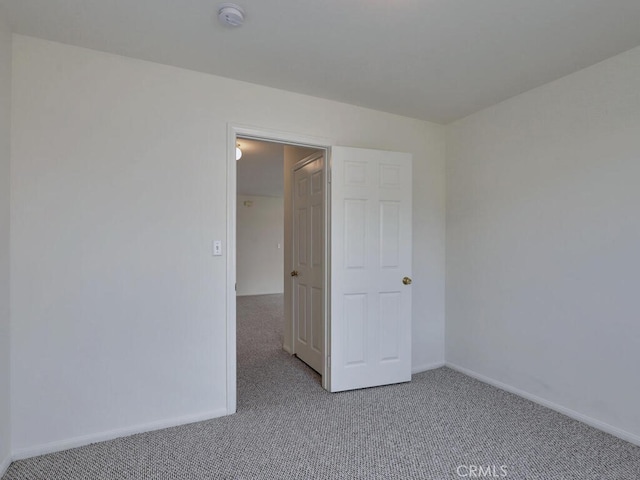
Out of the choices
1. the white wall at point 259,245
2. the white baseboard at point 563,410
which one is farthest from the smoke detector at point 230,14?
the white wall at point 259,245

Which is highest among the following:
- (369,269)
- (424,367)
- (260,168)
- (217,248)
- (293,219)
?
(260,168)

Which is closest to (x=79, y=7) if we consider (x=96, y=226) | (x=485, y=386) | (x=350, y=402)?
(x=96, y=226)

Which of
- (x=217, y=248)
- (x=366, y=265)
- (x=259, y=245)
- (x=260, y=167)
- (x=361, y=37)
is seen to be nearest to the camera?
(x=361, y=37)

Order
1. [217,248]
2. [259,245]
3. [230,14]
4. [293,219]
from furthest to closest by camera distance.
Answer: [259,245]
[293,219]
[217,248]
[230,14]

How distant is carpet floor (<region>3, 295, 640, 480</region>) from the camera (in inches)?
72.2

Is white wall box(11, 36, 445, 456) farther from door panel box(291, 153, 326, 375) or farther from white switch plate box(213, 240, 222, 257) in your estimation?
door panel box(291, 153, 326, 375)

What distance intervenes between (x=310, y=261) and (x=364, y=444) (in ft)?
5.55

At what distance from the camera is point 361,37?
2.01 metres

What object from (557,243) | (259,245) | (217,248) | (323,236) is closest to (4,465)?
(217,248)

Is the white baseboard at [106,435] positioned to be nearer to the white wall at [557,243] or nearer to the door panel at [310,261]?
the door panel at [310,261]

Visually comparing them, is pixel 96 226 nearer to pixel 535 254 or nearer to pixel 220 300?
pixel 220 300

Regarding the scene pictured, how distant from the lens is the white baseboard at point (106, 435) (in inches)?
77.4

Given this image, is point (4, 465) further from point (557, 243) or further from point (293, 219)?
point (557, 243)

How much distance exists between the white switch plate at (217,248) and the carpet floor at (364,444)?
1.16m
